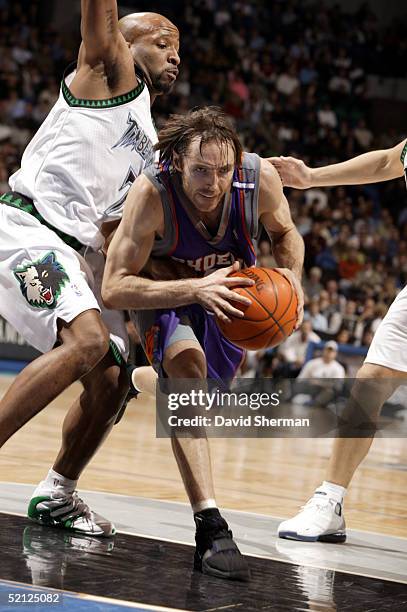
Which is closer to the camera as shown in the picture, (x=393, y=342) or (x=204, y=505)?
(x=204, y=505)

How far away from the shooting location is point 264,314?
12.0ft

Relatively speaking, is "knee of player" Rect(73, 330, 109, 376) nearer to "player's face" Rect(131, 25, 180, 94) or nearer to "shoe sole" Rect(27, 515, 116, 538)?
"shoe sole" Rect(27, 515, 116, 538)

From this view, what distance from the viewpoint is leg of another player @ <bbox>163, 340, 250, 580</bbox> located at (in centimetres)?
347

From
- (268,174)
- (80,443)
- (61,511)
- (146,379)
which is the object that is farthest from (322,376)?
(268,174)

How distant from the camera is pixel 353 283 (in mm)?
14258

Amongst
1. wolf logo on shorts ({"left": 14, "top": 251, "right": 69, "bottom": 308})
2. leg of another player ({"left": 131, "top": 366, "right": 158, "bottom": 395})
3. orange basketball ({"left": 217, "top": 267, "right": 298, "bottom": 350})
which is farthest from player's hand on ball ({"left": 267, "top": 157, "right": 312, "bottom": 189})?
leg of another player ({"left": 131, "top": 366, "right": 158, "bottom": 395})

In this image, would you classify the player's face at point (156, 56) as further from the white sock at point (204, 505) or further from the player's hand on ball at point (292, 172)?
the white sock at point (204, 505)

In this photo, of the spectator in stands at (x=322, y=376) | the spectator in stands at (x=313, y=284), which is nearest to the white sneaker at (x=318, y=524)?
the spectator in stands at (x=322, y=376)

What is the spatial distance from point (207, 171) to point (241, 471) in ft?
11.1

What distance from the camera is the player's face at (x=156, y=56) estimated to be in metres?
4.38

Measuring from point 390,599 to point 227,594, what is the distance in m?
0.56

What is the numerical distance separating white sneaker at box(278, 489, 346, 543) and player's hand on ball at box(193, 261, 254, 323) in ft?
4.01

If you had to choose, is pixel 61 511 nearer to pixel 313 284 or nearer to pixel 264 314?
pixel 264 314

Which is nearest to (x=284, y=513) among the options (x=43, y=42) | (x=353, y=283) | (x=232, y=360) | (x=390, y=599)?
(x=232, y=360)
